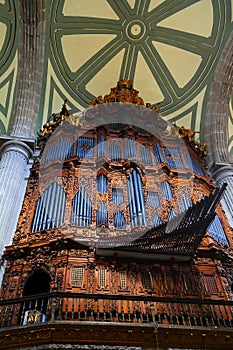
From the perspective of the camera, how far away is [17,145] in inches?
419

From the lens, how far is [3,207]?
8414 mm

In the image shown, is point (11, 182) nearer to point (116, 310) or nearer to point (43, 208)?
point (43, 208)

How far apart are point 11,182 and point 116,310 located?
4.48 meters

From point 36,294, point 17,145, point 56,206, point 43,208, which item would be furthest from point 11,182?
point 36,294

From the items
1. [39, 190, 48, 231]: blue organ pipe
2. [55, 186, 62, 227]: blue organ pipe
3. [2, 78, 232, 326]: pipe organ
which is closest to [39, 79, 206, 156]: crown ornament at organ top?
[2, 78, 232, 326]: pipe organ

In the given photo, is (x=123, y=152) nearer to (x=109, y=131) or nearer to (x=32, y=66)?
(x=109, y=131)

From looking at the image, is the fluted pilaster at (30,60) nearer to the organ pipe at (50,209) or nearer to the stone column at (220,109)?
the organ pipe at (50,209)

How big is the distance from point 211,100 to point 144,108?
2956mm

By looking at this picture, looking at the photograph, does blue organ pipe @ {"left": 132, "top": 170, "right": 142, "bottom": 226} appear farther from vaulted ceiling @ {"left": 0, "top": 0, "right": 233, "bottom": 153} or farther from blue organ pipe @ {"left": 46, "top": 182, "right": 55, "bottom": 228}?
vaulted ceiling @ {"left": 0, "top": 0, "right": 233, "bottom": 153}

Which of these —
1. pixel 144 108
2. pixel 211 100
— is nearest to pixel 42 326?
pixel 144 108

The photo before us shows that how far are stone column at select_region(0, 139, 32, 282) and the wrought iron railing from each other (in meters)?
1.29

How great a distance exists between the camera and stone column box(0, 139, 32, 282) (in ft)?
26.9

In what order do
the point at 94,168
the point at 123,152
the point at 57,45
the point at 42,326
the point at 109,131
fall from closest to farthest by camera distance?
the point at 42,326, the point at 94,168, the point at 123,152, the point at 109,131, the point at 57,45

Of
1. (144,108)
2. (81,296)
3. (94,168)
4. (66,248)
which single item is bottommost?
(81,296)
